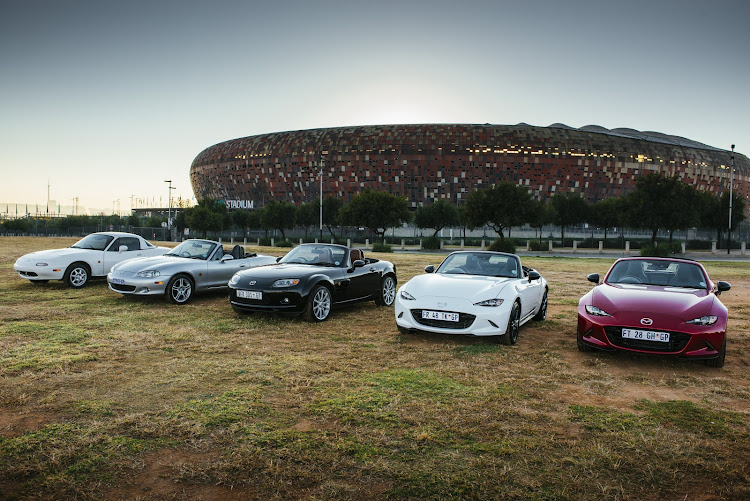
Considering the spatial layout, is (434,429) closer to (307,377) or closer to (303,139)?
(307,377)

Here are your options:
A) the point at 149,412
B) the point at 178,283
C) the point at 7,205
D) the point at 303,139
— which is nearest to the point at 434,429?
the point at 149,412

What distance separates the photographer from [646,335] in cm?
626

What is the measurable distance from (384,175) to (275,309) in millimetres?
84819

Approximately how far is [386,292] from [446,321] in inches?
148

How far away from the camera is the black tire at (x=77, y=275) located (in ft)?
40.4

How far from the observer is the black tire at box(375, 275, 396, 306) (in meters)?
10.7

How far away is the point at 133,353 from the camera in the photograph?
6.52 meters

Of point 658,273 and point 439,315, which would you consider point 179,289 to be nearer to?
point 439,315

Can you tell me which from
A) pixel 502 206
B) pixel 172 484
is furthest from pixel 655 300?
pixel 502 206

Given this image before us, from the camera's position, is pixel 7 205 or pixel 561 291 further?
pixel 7 205

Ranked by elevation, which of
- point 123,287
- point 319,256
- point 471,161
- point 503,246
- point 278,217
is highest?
point 471,161

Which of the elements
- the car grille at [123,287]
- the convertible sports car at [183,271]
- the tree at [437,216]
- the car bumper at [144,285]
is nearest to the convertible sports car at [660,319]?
the convertible sports car at [183,271]

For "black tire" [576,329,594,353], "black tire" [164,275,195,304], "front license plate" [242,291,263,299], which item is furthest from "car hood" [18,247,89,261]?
"black tire" [576,329,594,353]

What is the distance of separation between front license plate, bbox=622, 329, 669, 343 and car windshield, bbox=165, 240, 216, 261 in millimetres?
8353
